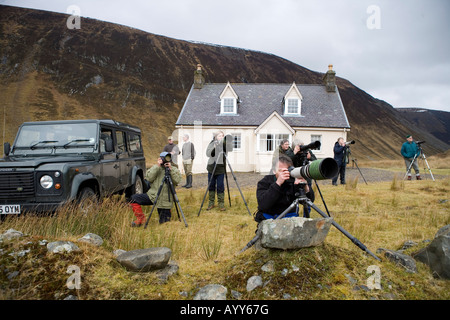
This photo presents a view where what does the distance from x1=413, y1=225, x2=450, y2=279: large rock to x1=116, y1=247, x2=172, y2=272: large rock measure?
9.74 feet

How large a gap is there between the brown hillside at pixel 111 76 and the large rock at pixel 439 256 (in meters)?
32.8

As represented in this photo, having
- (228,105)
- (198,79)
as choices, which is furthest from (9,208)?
(198,79)

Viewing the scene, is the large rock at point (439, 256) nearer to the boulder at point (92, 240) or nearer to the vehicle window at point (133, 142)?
the boulder at point (92, 240)

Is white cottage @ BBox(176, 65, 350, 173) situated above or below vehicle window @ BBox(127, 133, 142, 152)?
above

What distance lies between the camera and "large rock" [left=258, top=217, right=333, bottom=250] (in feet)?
8.90

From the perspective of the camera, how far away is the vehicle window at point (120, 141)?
281 inches

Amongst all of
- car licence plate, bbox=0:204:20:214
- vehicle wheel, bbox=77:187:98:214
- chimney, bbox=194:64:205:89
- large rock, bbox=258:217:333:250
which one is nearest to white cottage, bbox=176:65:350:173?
chimney, bbox=194:64:205:89

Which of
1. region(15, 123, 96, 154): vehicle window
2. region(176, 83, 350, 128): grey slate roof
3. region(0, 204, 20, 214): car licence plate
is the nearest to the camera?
region(0, 204, 20, 214): car licence plate

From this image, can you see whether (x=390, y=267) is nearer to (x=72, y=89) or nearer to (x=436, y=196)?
(x=436, y=196)

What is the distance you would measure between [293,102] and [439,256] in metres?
19.8

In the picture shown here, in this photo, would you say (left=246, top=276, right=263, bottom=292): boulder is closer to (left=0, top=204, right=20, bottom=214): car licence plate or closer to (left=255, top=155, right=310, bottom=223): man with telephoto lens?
(left=255, top=155, right=310, bottom=223): man with telephoto lens

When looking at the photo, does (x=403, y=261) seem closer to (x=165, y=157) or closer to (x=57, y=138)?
(x=165, y=157)

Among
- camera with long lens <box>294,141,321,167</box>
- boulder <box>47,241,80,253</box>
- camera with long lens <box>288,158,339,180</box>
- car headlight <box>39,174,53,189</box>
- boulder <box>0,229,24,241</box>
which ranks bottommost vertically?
boulder <box>47,241,80,253</box>
